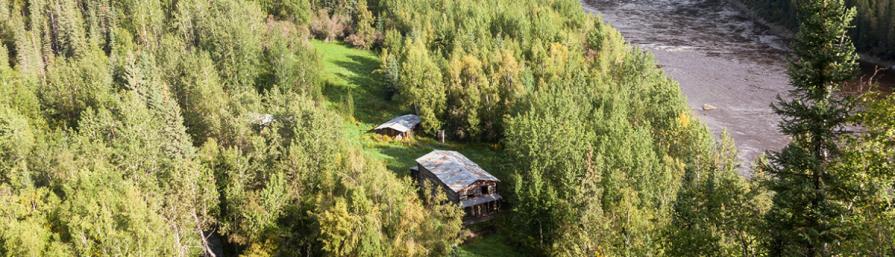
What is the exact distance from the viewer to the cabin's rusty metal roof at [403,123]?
84.8 metres

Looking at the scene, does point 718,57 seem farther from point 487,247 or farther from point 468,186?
point 487,247

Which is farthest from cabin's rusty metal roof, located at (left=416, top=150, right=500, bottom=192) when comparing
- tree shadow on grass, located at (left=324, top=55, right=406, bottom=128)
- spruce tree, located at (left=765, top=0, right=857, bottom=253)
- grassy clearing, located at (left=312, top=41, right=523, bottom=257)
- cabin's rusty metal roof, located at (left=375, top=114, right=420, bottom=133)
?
spruce tree, located at (left=765, top=0, right=857, bottom=253)

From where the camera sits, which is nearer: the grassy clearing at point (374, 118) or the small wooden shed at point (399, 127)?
the grassy clearing at point (374, 118)

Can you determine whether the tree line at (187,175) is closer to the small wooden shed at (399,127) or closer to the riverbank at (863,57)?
the small wooden shed at (399,127)

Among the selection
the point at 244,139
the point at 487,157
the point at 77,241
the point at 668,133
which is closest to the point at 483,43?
the point at 487,157

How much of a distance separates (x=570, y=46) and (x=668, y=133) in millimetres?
33590

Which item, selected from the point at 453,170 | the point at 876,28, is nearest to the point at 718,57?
the point at 876,28

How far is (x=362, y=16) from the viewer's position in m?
129

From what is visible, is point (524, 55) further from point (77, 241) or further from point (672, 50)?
point (77, 241)

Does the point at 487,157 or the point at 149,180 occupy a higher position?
the point at 149,180

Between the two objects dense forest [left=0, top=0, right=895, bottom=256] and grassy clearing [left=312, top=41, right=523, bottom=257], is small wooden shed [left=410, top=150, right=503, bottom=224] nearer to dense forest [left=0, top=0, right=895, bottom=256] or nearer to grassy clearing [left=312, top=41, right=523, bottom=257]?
dense forest [left=0, top=0, right=895, bottom=256]

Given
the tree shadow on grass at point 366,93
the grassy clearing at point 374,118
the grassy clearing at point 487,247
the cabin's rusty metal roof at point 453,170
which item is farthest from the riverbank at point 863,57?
the tree shadow on grass at point 366,93

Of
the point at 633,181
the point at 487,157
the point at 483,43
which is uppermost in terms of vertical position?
the point at 483,43

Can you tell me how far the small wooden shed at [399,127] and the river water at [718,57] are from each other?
40.3 metres
